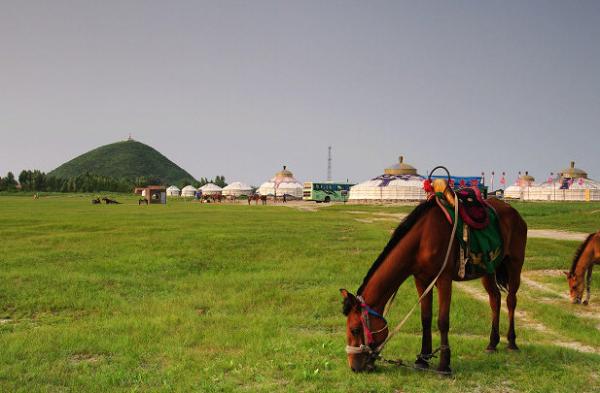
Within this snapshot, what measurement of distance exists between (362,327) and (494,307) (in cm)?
336

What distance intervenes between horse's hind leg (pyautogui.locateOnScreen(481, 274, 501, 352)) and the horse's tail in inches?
9.3

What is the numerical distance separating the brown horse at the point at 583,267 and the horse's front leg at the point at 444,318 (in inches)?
301

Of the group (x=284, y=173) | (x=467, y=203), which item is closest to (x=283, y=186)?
(x=284, y=173)

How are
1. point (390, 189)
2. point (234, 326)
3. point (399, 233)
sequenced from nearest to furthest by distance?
point (399, 233), point (234, 326), point (390, 189)

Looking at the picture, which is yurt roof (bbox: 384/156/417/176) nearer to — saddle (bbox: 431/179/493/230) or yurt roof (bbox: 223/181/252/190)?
yurt roof (bbox: 223/181/252/190)

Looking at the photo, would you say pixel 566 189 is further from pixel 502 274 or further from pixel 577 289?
pixel 502 274

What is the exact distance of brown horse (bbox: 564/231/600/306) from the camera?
41.5ft

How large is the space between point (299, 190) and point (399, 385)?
132m

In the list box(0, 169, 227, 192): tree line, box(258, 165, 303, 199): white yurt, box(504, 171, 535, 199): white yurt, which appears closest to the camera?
box(504, 171, 535, 199): white yurt

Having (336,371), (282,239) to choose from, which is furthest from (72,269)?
(336,371)

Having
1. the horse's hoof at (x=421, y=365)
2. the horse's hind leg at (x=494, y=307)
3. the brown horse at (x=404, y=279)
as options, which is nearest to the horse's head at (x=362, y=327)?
the brown horse at (x=404, y=279)

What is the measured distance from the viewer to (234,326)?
10.0 meters

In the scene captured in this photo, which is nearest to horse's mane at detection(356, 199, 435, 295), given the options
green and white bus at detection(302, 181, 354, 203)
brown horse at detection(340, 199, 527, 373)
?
brown horse at detection(340, 199, 527, 373)

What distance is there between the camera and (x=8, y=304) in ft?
39.1
